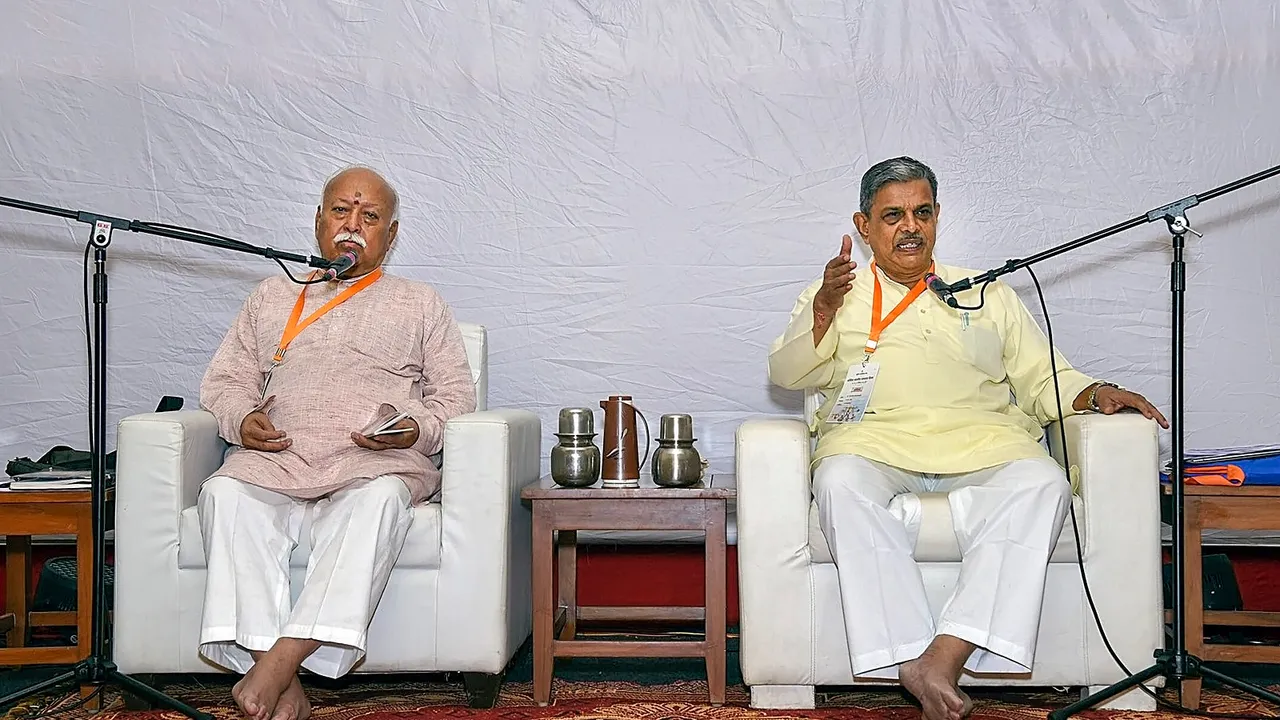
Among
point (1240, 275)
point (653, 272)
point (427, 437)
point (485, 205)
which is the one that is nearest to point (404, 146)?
point (485, 205)

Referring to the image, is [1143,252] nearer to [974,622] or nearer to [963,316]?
[963,316]

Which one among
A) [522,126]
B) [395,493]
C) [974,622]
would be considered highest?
[522,126]

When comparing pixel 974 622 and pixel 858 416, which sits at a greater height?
pixel 858 416

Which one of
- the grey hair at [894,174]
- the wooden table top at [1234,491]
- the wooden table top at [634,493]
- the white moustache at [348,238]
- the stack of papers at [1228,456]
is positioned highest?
the grey hair at [894,174]

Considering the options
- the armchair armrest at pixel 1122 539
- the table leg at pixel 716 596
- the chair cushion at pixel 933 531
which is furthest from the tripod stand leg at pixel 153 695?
the armchair armrest at pixel 1122 539

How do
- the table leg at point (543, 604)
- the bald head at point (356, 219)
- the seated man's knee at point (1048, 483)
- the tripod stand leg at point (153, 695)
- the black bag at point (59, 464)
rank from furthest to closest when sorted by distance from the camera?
the bald head at point (356, 219) → the black bag at point (59, 464) → the table leg at point (543, 604) → the seated man's knee at point (1048, 483) → the tripod stand leg at point (153, 695)

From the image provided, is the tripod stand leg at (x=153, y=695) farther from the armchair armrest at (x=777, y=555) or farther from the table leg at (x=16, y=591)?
the armchair armrest at (x=777, y=555)

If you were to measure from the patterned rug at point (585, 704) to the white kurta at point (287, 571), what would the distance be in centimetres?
20

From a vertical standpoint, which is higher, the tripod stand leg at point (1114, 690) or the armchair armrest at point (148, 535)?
the armchair armrest at point (148, 535)

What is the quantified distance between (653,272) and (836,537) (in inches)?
47.2

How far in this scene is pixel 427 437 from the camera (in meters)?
2.73

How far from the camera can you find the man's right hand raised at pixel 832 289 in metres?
2.43

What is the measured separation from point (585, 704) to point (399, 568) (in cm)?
48

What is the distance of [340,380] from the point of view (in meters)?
2.79
